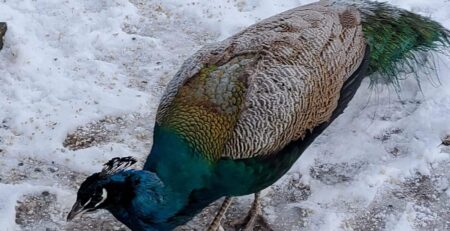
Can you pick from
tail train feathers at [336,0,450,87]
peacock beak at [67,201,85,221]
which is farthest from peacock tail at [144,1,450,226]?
peacock beak at [67,201,85,221]

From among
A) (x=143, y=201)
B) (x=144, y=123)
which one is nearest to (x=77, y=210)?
(x=143, y=201)

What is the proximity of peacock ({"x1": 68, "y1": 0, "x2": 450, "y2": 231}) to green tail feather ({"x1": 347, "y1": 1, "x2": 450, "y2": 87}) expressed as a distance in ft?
0.64

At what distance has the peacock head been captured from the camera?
8.82 ft

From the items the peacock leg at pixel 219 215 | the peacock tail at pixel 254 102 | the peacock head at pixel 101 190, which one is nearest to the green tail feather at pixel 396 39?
the peacock tail at pixel 254 102

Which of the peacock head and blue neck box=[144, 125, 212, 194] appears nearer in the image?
the peacock head

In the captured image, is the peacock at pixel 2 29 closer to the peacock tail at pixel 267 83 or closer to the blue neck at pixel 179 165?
the peacock tail at pixel 267 83

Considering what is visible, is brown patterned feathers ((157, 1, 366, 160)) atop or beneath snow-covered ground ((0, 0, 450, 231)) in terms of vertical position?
atop

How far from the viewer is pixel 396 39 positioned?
379 centimetres

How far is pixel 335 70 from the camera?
10.7 ft

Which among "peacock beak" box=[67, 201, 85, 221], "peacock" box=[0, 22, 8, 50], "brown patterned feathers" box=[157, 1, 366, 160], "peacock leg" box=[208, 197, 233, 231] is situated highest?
"brown patterned feathers" box=[157, 1, 366, 160]

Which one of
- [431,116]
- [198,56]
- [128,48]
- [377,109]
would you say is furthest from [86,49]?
[431,116]

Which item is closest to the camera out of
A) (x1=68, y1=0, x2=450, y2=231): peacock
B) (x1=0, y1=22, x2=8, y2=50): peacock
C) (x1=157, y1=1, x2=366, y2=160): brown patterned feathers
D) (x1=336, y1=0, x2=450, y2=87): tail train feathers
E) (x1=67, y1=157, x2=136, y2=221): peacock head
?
(x1=67, y1=157, x2=136, y2=221): peacock head

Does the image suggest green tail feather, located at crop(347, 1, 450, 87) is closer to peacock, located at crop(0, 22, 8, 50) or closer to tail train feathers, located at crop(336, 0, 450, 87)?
tail train feathers, located at crop(336, 0, 450, 87)

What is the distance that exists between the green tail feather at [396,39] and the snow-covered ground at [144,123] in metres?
0.19
